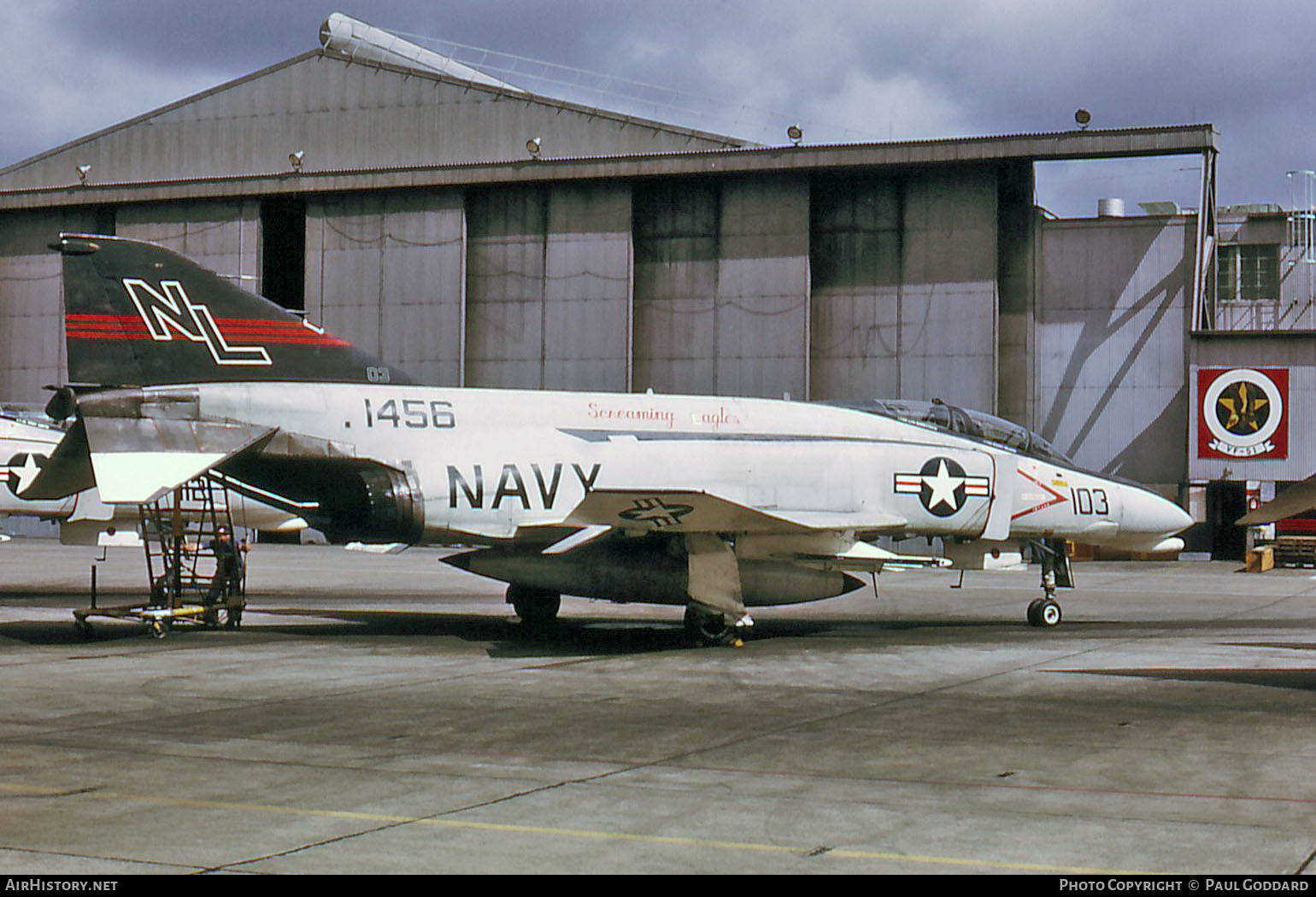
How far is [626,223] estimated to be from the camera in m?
45.2

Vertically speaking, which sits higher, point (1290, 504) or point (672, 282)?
point (672, 282)

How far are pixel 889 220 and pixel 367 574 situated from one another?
21.0 metres

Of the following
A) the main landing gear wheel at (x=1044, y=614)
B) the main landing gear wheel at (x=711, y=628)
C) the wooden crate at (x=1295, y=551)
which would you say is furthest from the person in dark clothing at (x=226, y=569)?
the wooden crate at (x=1295, y=551)

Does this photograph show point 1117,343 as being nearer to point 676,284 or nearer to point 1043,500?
point 676,284

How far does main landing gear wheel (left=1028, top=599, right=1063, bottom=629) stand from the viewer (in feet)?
66.3

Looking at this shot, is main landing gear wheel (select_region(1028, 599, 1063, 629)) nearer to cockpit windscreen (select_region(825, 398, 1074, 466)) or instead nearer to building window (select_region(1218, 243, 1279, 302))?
cockpit windscreen (select_region(825, 398, 1074, 466))

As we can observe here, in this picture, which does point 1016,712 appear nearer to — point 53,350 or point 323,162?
point 323,162

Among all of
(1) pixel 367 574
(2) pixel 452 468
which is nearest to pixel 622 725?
(2) pixel 452 468

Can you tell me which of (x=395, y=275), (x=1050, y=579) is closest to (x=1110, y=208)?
(x=395, y=275)

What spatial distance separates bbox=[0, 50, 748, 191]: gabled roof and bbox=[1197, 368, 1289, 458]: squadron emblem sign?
686 inches

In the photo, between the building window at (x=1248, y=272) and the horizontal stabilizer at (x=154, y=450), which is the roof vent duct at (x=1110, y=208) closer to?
the building window at (x=1248, y=272)

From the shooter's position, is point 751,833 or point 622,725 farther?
point 622,725

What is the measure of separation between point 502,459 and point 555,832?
1131 centimetres

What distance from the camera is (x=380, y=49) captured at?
50.6 meters
